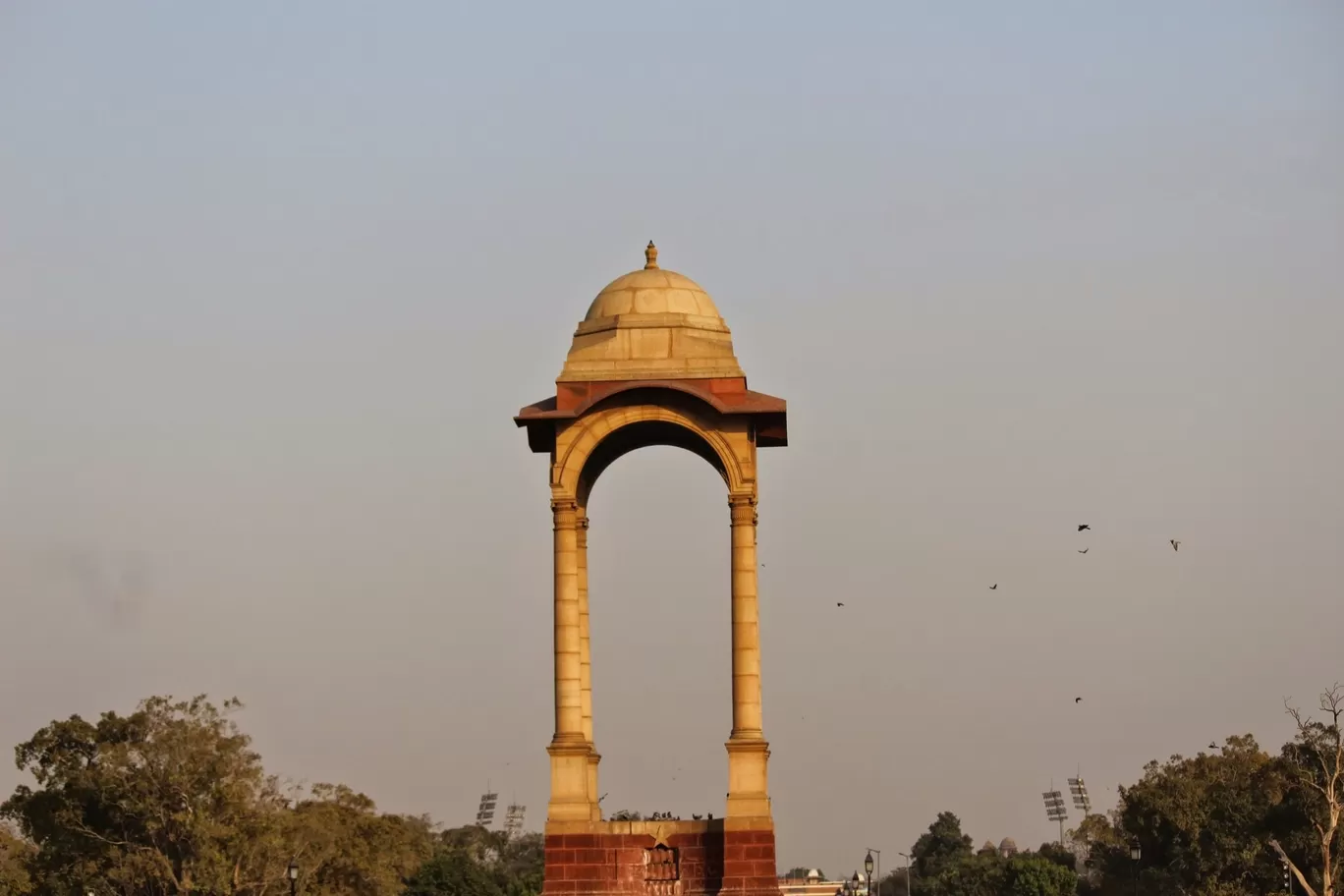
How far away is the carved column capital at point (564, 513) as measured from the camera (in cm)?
4166

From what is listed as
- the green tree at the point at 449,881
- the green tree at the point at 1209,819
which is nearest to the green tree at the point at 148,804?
the green tree at the point at 449,881

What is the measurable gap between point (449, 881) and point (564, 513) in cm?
6099

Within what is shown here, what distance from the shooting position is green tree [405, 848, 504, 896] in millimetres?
99231

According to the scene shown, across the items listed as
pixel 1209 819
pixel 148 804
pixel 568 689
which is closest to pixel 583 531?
pixel 568 689

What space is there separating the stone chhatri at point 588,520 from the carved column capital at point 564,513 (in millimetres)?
24

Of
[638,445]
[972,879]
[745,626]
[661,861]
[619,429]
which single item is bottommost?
[661,861]

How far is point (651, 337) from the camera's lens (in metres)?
42.1

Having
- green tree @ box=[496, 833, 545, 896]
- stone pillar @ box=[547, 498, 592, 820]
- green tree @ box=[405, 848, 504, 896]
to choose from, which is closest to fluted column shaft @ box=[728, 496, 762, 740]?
stone pillar @ box=[547, 498, 592, 820]

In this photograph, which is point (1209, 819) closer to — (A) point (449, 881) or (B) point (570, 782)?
(A) point (449, 881)

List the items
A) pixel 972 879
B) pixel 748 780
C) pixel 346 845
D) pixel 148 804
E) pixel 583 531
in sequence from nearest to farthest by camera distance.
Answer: pixel 748 780 < pixel 583 531 < pixel 148 804 < pixel 346 845 < pixel 972 879

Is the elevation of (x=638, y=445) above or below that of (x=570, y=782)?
above

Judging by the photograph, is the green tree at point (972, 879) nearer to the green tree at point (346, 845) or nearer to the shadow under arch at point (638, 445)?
the green tree at point (346, 845)

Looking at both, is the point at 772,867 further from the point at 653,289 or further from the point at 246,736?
the point at 246,736

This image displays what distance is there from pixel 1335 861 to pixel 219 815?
38251 mm
